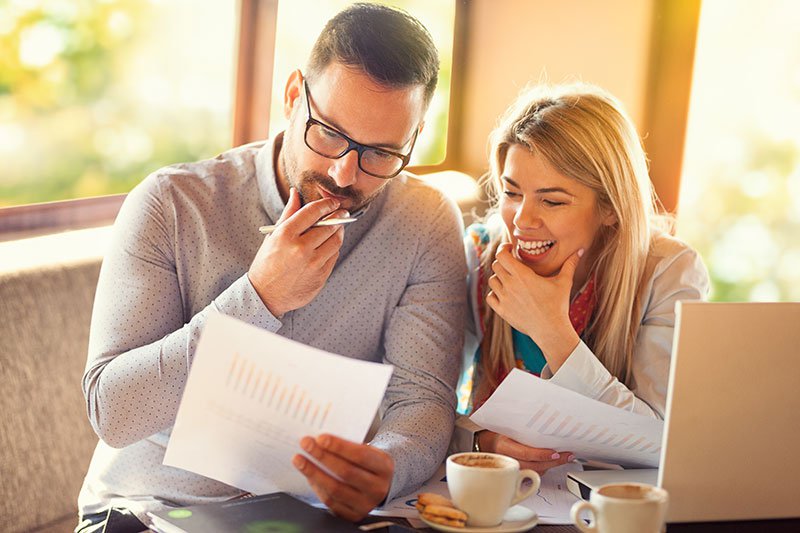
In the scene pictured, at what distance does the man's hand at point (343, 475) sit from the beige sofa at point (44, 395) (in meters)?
0.67

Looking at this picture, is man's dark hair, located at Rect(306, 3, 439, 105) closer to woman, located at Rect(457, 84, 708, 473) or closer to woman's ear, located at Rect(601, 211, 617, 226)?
woman, located at Rect(457, 84, 708, 473)

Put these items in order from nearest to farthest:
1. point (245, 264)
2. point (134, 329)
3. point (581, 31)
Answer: point (134, 329)
point (245, 264)
point (581, 31)

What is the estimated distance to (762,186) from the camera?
352 centimetres

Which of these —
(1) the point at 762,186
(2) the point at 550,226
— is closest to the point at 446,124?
(1) the point at 762,186

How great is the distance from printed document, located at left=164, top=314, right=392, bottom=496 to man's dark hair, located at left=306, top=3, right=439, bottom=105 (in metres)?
0.57

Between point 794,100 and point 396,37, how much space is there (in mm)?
2415

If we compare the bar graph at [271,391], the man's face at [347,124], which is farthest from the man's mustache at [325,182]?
the bar graph at [271,391]

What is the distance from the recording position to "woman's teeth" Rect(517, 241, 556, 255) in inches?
64.4

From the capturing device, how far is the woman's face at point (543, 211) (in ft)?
5.27

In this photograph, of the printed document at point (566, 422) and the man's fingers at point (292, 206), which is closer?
the printed document at point (566, 422)

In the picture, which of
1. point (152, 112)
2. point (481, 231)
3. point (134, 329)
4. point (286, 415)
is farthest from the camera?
point (152, 112)

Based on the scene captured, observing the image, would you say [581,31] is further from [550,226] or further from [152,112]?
[550,226]

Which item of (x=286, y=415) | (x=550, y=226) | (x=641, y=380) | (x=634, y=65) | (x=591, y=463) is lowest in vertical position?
(x=591, y=463)

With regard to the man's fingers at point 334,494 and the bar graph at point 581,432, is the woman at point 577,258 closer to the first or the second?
the bar graph at point 581,432
